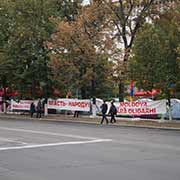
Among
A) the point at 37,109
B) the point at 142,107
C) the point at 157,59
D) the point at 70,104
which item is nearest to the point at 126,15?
the point at 70,104

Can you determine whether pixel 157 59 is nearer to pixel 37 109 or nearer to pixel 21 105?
pixel 37 109

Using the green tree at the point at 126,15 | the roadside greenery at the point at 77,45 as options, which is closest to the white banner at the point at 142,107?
the roadside greenery at the point at 77,45

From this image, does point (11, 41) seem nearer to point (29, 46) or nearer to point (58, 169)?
point (29, 46)

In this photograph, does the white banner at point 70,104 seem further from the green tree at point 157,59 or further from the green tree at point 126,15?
the green tree at point 157,59

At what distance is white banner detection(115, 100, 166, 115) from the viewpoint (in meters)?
33.8

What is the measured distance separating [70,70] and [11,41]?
8.34 metres

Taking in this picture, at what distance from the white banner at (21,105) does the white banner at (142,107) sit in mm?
12048

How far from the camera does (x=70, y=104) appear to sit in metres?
41.2

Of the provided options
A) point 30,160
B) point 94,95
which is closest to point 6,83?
point 94,95

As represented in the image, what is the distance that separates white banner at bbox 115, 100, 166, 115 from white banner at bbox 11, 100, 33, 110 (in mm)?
12048

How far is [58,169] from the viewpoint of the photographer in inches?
454

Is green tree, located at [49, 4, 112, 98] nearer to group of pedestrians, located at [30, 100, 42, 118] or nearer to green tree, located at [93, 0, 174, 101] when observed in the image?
green tree, located at [93, 0, 174, 101]

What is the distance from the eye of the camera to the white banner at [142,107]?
3375cm

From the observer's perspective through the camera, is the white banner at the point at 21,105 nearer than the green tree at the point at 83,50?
No
